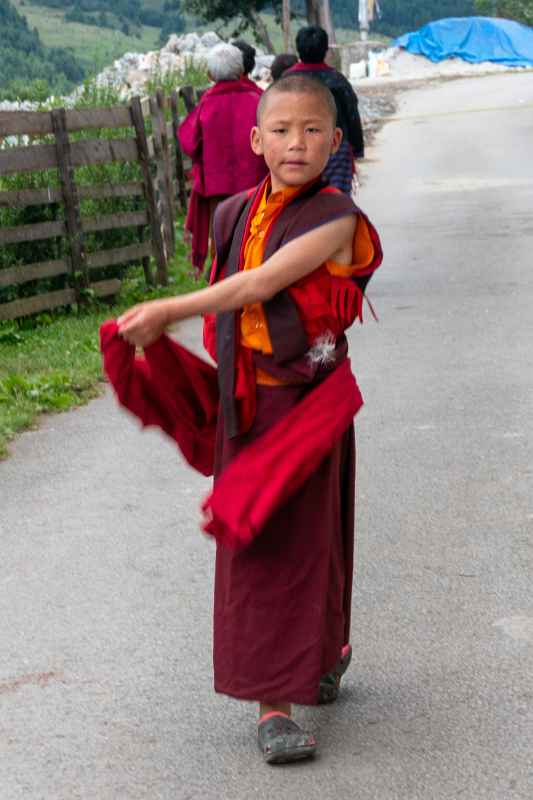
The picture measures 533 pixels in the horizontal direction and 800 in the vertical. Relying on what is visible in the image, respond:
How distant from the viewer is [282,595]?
4031mm

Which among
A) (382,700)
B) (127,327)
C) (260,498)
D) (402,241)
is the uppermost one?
(127,327)

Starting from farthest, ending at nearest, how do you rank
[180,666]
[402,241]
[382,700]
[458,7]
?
[458,7] → [402,241] → [180,666] → [382,700]

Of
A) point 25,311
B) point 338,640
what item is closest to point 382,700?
point 338,640

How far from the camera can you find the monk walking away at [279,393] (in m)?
3.91

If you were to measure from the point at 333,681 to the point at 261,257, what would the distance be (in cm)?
132

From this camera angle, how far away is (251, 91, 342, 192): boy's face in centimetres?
395

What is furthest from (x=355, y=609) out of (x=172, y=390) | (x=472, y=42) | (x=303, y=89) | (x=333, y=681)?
(x=472, y=42)

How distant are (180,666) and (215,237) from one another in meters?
1.47

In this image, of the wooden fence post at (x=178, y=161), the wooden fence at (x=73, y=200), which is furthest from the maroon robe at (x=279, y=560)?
the wooden fence post at (x=178, y=161)

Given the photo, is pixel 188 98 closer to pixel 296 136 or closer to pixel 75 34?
pixel 296 136

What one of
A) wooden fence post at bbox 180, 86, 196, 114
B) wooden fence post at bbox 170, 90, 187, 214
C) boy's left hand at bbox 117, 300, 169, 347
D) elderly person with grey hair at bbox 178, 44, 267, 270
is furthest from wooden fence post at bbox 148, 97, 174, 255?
boy's left hand at bbox 117, 300, 169, 347

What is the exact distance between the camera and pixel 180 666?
4.82 m

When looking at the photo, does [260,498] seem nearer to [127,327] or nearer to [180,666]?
[127,327]

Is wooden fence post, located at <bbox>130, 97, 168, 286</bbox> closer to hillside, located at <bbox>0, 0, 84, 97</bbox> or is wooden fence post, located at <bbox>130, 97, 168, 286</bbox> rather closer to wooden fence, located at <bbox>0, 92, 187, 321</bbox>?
wooden fence, located at <bbox>0, 92, 187, 321</bbox>
